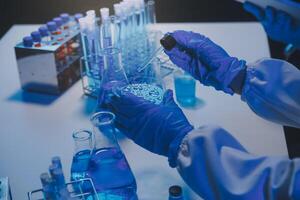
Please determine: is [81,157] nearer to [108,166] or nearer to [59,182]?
[108,166]

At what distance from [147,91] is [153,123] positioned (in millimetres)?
189

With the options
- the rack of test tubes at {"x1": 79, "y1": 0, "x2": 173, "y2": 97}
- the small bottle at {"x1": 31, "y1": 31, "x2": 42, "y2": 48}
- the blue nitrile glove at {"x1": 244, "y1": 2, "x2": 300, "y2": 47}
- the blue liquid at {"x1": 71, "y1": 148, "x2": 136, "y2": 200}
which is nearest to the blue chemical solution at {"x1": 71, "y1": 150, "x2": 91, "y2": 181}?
the blue liquid at {"x1": 71, "y1": 148, "x2": 136, "y2": 200}

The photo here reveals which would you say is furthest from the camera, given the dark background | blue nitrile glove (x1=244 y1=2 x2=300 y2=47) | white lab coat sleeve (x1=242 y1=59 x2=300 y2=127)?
the dark background

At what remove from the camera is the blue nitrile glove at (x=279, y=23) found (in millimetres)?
1379

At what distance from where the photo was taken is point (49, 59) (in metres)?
1.46

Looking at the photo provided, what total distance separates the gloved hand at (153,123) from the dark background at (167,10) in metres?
1.91

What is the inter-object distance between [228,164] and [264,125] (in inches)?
20.3

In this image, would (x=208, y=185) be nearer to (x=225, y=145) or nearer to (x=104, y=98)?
(x=225, y=145)

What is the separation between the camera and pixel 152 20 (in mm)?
1742

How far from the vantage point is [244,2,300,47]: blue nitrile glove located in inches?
54.3

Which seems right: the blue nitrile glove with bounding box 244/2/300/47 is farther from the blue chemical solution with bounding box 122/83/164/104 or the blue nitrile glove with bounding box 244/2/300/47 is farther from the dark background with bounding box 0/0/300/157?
the dark background with bounding box 0/0/300/157

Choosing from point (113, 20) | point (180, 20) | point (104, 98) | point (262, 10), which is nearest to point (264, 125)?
point (262, 10)

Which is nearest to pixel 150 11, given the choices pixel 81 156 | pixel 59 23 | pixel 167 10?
pixel 59 23

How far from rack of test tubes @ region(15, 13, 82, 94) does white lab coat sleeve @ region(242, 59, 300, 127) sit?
2.23ft
